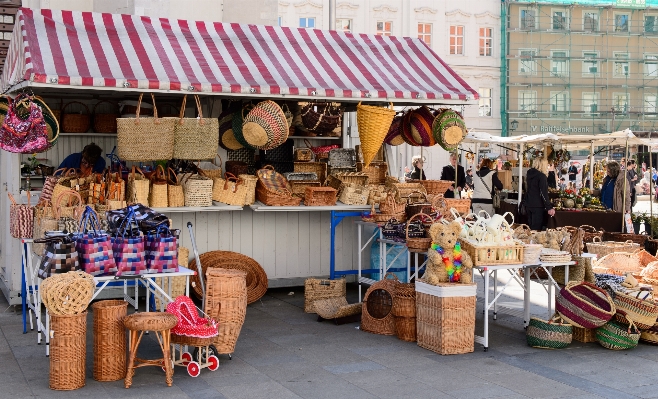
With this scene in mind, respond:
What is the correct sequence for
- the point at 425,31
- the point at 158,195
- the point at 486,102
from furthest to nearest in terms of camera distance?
the point at 486,102
the point at 425,31
the point at 158,195

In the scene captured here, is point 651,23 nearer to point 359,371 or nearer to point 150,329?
point 359,371

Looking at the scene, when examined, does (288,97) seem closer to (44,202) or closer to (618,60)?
(44,202)

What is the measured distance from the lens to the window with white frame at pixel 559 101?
132 feet

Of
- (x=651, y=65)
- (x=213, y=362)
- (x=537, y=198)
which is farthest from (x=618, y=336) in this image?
(x=651, y=65)

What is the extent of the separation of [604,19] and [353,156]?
110ft

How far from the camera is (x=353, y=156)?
10.9m

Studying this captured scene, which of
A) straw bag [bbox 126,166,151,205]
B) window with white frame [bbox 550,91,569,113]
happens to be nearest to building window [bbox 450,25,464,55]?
window with white frame [bbox 550,91,569,113]

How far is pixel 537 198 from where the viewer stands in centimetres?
1395

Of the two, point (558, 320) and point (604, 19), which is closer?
point (558, 320)

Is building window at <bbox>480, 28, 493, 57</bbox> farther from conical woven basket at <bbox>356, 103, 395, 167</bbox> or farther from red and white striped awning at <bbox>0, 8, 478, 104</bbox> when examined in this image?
conical woven basket at <bbox>356, 103, 395, 167</bbox>

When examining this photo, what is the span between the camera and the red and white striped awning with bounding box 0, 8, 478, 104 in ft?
28.1

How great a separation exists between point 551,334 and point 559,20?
1378 inches

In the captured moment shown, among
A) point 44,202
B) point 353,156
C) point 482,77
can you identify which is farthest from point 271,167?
point 482,77

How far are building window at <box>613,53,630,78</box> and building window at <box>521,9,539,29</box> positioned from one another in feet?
15.5
